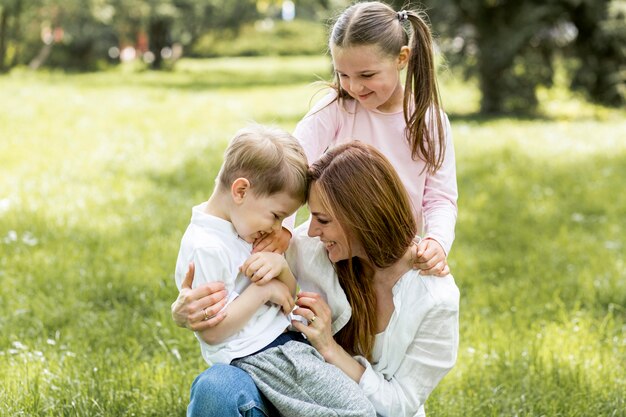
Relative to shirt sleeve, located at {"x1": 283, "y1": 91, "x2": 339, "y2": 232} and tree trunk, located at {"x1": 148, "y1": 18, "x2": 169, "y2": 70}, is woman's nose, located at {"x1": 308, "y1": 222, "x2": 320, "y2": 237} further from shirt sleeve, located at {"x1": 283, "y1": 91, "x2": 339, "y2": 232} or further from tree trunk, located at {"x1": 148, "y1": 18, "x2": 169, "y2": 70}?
tree trunk, located at {"x1": 148, "y1": 18, "x2": 169, "y2": 70}

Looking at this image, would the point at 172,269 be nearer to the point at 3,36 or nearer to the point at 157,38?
the point at 3,36

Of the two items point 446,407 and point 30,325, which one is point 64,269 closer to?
point 30,325

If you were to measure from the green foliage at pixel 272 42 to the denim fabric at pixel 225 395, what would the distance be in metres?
26.7

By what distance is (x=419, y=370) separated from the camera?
274cm

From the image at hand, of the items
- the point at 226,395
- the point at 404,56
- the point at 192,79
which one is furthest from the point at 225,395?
the point at 192,79

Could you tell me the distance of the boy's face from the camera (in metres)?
2.62

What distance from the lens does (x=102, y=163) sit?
26.4 ft

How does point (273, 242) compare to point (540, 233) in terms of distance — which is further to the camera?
point (540, 233)

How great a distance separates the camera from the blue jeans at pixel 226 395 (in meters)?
2.45

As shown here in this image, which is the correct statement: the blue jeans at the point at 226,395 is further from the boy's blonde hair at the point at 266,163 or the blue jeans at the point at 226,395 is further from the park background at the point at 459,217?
the park background at the point at 459,217

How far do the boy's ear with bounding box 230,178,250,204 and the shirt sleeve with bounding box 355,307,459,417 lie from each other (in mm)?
672

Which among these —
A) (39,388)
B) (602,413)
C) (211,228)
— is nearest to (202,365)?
(39,388)

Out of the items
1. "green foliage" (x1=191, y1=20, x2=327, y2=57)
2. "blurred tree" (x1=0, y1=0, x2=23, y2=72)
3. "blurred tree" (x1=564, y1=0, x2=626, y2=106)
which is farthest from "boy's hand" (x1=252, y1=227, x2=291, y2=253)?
"green foliage" (x1=191, y1=20, x2=327, y2=57)

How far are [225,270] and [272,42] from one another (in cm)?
3233
